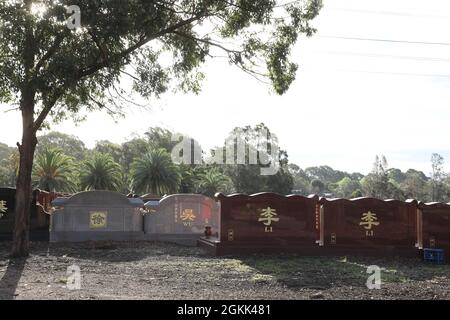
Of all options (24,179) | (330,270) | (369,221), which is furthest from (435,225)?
(24,179)

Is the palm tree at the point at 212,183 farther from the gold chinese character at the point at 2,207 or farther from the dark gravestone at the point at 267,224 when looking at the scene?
the dark gravestone at the point at 267,224

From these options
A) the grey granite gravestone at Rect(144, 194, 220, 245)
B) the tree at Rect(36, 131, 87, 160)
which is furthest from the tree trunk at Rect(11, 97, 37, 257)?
the tree at Rect(36, 131, 87, 160)

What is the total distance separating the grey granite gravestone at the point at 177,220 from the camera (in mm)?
20312

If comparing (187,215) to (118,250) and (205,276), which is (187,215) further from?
(205,276)

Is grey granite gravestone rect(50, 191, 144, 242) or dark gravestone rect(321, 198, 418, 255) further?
grey granite gravestone rect(50, 191, 144, 242)

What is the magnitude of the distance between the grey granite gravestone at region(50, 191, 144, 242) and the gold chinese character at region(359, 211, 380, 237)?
859 centimetres

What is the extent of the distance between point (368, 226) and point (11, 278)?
10.7 metres

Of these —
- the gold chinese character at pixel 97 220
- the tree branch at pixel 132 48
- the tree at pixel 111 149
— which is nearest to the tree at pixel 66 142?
the tree at pixel 111 149

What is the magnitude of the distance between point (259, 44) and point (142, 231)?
28.8 ft

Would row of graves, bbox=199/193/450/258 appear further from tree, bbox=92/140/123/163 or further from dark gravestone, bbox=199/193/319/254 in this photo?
tree, bbox=92/140/123/163

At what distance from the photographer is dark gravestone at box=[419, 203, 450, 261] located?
1611 centimetres

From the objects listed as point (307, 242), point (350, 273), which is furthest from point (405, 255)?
point (350, 273)

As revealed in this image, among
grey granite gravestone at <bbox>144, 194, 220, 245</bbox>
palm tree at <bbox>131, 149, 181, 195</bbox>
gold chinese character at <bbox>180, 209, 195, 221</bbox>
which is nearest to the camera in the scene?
grey granite gravestone at <bbox>144, 194, 220, 245</bbox>
